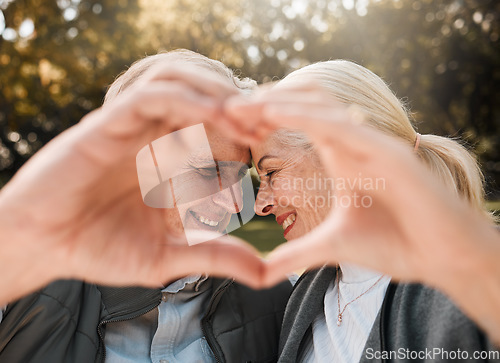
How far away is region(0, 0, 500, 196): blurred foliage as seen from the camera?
17750 millimetres

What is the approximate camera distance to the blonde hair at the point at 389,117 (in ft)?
8.32

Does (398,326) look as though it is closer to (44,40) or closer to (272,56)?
(44,40)

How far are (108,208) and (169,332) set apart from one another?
1.30 metres

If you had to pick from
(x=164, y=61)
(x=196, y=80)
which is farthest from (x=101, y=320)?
(x=196, y=80)

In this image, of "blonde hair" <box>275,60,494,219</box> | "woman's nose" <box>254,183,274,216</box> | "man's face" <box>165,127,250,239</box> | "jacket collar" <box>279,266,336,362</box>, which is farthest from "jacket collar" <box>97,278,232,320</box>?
"blonde hair" <box>275,60,494,219</box>

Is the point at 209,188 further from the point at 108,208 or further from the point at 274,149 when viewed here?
the point at 108,208

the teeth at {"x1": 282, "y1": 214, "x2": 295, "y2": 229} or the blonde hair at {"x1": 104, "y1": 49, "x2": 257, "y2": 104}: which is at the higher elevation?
the blonde hair at {"x1": 104, "y1": 49, "x2": 257, "y2": 104}

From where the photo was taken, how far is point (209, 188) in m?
2.71

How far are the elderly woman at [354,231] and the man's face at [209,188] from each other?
7.3 inches

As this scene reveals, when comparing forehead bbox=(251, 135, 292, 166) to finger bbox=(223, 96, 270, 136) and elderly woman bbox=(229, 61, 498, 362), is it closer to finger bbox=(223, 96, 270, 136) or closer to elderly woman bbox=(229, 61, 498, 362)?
elderly woman bbox=(229, 61, 498, 362)

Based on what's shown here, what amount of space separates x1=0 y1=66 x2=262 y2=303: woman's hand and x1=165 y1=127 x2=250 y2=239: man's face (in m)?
1.18

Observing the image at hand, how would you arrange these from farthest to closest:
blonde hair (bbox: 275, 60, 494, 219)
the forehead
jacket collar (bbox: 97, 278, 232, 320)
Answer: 1. the forehead
2. blonde hair (bbox: 275, 60, 494, 219)
3. jacket collar (bbox: 97, 278, 232, 320)

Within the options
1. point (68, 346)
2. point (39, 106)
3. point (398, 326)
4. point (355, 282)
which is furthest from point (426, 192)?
point (39, 106)

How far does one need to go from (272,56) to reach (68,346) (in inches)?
785
